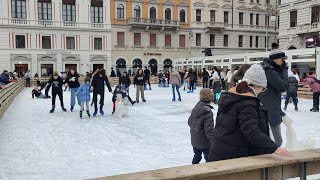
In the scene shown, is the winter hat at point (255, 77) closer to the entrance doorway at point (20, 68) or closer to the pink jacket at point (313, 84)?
the pink jacket at point (313, 84)

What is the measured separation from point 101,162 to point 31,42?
3416 centimetres

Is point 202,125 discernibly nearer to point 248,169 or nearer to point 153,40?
point 248,169

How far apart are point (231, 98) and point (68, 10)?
38481 millimetres

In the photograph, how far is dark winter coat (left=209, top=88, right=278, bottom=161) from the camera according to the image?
101 inches

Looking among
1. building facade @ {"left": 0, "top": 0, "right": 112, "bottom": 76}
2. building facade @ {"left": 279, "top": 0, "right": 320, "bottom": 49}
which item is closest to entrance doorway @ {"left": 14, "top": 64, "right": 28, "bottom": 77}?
building facade @ {"left": 0, "top": 0, "right": 112, "bottom": 76}

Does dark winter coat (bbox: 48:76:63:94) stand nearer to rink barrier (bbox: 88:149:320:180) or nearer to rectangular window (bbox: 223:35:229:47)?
rink barrier (bbox: 88:149:320:180)

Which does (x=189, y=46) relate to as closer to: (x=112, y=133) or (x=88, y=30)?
(x=88, y=30)

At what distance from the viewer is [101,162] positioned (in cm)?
588

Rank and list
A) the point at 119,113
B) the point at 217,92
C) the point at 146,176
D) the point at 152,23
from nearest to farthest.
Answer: the point at 146,176, the point at 119,113, the point at 217,92, the point at 152,23

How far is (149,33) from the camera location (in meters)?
42.7

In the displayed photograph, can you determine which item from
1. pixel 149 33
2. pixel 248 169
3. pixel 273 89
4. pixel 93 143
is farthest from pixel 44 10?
pixel 248 169

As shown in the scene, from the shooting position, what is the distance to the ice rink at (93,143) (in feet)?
18.2

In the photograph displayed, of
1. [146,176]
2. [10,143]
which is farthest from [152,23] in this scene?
[146,176]

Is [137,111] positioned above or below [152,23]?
below
